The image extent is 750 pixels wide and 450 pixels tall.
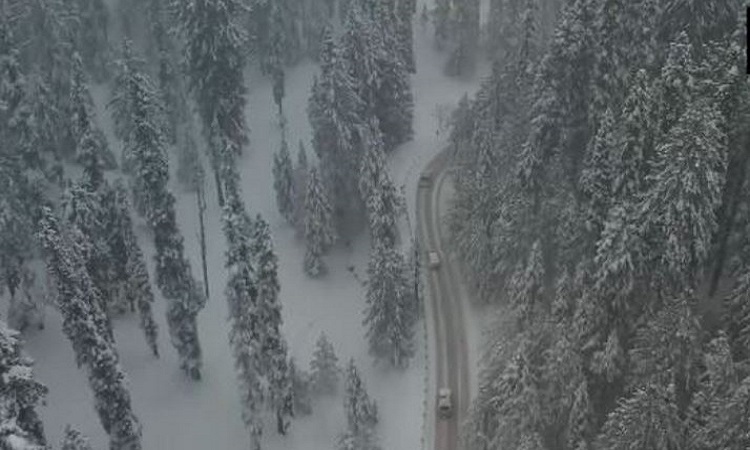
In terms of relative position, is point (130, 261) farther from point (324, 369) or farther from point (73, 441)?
point (73, 441)

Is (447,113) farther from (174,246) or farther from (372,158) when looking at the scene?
(174,246)

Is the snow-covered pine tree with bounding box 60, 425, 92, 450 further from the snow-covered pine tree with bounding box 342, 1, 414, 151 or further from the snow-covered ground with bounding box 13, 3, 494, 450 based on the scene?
the snow-covered pine tree with bounding box 342, 1, 414, 151

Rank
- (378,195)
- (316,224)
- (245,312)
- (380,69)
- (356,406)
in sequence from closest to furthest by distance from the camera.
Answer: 1. (245,312)
2. (356,406)
3. (378,195)
4. (316,224)
5. (380,69)

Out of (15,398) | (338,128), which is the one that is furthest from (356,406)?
(338,128)

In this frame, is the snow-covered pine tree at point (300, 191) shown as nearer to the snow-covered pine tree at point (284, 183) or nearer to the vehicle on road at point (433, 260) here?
the snow-covered pine tree at point (284, 183)

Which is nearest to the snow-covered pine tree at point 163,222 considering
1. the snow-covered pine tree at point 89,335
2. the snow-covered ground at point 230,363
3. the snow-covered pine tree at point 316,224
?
the snow-covered ground at point 230,363
